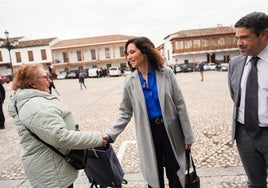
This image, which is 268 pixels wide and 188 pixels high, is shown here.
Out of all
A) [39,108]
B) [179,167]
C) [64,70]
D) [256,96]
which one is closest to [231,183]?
[179,167]

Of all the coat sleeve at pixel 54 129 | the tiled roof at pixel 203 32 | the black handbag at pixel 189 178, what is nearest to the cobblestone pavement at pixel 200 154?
the black handbag at pixel 189 178

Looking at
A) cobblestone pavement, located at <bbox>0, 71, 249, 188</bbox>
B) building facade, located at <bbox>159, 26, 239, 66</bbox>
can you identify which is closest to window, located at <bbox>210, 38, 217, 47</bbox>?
building facade, located at <bbox>159, 26, 239, 66</bbox>

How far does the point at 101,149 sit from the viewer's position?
8.15 feet

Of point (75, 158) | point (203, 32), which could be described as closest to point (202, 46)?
point (203, 32)

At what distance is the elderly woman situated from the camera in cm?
190

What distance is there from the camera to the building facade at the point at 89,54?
5159cm

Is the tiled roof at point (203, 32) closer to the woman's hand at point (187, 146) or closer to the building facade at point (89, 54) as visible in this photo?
the building facade at point (89, 54)

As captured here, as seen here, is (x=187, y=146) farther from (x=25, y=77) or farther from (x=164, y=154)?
(x=25, y=77)

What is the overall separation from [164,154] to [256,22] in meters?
1.39

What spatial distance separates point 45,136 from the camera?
6.30 ft

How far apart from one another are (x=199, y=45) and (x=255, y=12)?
49350 millimetres

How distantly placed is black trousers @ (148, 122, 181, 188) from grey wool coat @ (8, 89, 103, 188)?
0.59 m

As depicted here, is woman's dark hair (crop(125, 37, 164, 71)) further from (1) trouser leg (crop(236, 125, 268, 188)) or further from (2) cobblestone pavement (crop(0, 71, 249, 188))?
(2) cobblestone pavement (crop(0, 71, 249, 188))

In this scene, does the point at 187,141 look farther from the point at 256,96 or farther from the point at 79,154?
the point at 79,154
